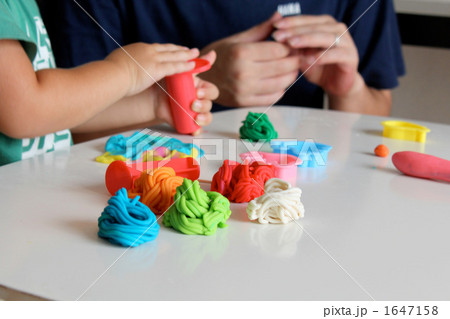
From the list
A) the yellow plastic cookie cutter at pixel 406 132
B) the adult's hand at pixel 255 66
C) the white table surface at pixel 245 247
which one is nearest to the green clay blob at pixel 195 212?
the white table surface at pixel 245 247

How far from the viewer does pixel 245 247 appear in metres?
0.47

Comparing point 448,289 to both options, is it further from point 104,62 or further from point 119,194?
point 104,62

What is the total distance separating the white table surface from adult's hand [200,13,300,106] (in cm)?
53

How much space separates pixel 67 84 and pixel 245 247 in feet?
1.47

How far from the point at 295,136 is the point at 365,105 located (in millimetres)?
639

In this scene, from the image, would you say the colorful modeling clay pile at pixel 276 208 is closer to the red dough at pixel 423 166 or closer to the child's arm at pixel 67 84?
the red dough at pixel 423 166

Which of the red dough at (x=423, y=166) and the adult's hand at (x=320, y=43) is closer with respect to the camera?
the red dough at (x=423, y=166)

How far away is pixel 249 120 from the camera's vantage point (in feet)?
Result: 2.75

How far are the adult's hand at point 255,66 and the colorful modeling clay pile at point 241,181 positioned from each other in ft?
1.97

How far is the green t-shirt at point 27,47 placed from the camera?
0.73 m

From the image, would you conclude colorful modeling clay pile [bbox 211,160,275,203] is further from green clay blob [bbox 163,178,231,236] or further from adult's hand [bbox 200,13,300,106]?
adult's hand [bbox 200,13,300,106]

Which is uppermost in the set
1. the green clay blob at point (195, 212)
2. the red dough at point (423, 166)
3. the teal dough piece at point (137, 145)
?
the green clay blob at point (195, 212)

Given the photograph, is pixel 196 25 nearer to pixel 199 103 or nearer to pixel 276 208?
pixel 199 103
